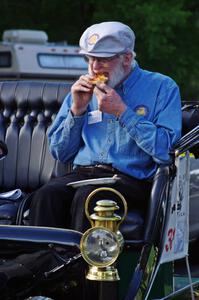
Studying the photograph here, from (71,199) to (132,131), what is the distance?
1.40 feet

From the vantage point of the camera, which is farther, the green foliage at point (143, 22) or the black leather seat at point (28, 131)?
the green foliage at point (143, 22)

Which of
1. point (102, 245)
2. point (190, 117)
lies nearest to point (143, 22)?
point (190, 117)

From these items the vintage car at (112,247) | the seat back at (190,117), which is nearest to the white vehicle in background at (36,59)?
the vintage car at (112,247)

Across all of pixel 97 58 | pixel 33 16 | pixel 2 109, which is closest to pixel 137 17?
pixel 33 16

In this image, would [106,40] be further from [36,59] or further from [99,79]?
[36,59]

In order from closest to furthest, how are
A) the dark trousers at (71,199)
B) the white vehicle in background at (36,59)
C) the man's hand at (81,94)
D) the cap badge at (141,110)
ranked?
the dark trousers at (71,199), the man's hand at (81,94), the cap badge at (141,110), the white vehicle in background at (36,59)

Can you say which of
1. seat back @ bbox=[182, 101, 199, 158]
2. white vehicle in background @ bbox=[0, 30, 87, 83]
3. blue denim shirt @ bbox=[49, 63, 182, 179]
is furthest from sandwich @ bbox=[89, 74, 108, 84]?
white vehicle in background @ bbox=[0, 30, 87, 83]

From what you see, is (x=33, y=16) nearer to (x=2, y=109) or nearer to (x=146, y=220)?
A: (x=2, y=109)

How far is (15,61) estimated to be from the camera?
18.1m

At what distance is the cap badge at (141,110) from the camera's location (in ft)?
14.1

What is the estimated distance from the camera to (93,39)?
4281mm

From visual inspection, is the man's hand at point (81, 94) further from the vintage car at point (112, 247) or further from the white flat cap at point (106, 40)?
the vintage car at point (112, 247)

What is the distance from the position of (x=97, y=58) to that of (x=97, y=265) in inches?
50.5

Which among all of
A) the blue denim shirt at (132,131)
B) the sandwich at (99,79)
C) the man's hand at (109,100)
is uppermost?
the sandwich at (99,79)
